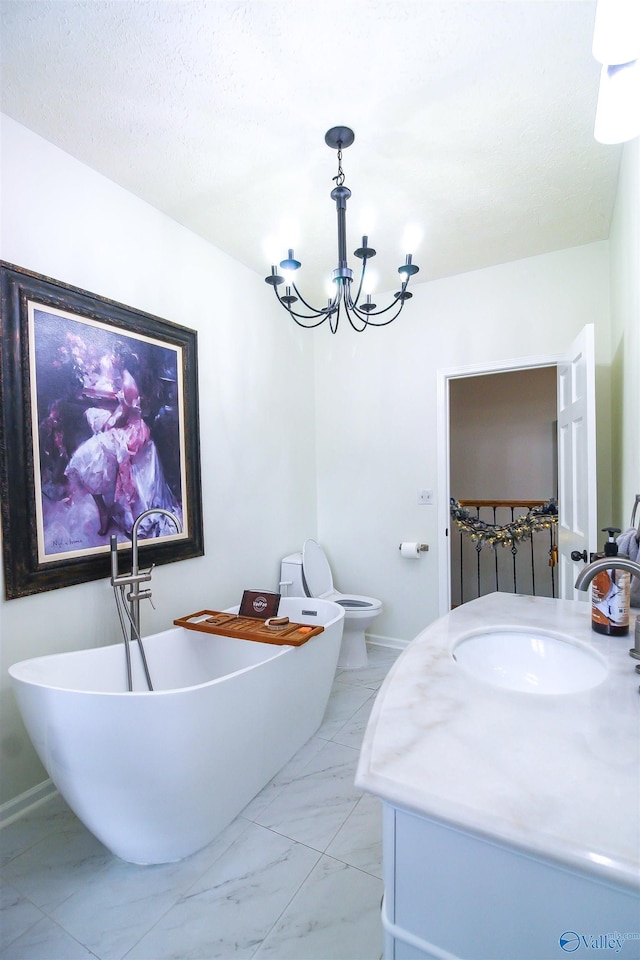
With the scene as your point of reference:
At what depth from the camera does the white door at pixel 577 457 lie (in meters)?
2.09

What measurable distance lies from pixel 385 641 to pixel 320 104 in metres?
3.14

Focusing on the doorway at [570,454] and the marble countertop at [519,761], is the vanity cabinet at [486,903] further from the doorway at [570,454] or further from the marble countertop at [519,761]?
the doorway at [570,454]

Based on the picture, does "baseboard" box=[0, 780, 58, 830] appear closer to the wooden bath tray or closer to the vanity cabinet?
the wooden bath tray

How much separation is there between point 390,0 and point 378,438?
2.37 metres

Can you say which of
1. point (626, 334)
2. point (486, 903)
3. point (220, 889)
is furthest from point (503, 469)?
point (486, 903)

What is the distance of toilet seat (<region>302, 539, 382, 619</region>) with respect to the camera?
3.11 metres

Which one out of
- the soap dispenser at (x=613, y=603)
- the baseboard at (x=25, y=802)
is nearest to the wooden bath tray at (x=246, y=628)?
the baseboard at (x=25, y=802)

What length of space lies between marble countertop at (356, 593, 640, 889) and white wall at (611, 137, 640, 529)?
98 cm

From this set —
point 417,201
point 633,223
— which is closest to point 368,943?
point 633,223

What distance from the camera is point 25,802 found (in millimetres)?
1747

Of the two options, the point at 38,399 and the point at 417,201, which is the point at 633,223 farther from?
the point at 38,399

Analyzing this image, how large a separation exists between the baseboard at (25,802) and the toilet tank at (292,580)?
1604mm

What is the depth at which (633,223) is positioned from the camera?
5.54 feet

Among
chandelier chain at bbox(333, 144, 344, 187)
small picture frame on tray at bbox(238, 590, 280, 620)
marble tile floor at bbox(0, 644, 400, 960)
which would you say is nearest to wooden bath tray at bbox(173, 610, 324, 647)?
small picture frame on tray at bbox(238, 590, 280, 620)
